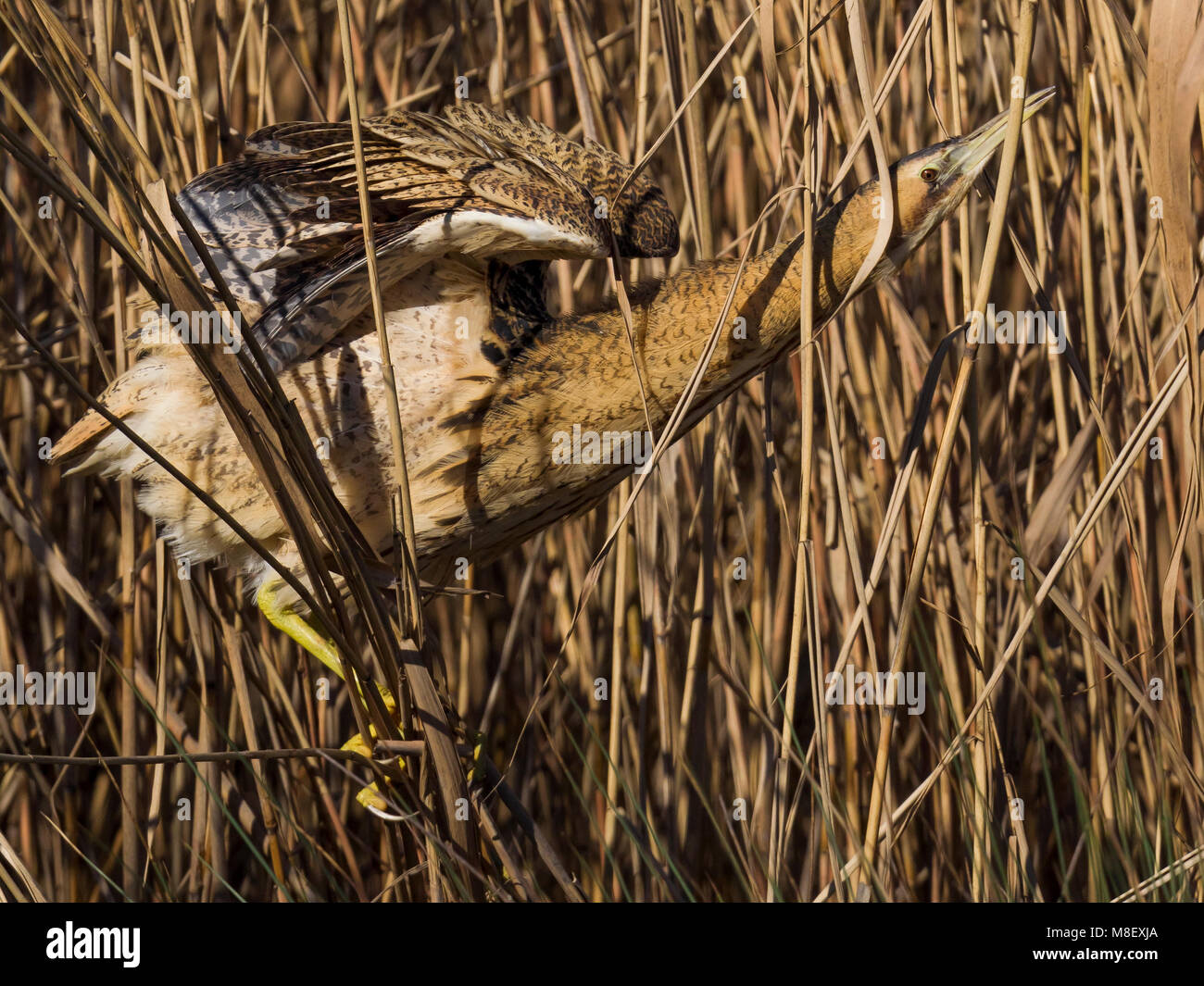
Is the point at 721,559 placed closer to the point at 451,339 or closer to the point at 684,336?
the point at 684,336

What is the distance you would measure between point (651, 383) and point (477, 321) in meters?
0.24

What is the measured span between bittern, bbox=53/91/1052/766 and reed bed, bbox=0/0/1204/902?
0.08m

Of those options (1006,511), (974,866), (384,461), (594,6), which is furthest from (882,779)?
(594,6)

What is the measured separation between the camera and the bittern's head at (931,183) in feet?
4.66

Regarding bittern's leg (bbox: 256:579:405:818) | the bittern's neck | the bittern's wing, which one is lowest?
bittern's leg (bbox: 256:579:405:818)

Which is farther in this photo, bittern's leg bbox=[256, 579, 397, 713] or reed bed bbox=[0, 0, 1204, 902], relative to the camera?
bittern's leg bbox=[256, 579, 397, 713]

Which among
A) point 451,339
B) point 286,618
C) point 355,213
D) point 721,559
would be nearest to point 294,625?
point 286,618

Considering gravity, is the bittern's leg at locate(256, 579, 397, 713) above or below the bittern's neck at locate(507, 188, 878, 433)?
below

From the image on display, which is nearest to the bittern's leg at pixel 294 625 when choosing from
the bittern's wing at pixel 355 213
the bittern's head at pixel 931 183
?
the bittern's wing at pixel 355 213

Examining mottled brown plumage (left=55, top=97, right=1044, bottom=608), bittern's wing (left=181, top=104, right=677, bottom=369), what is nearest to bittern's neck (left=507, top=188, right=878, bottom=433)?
mottled brown plumage (left=55, top=97, right=1044, bottom=608)

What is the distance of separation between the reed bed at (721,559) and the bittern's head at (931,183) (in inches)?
1.7

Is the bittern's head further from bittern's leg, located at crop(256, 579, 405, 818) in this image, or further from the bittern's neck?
bittern's leg, located at crop(256, 579, 405, 818)

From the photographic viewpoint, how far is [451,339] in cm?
154

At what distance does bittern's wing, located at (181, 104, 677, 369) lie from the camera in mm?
1331
